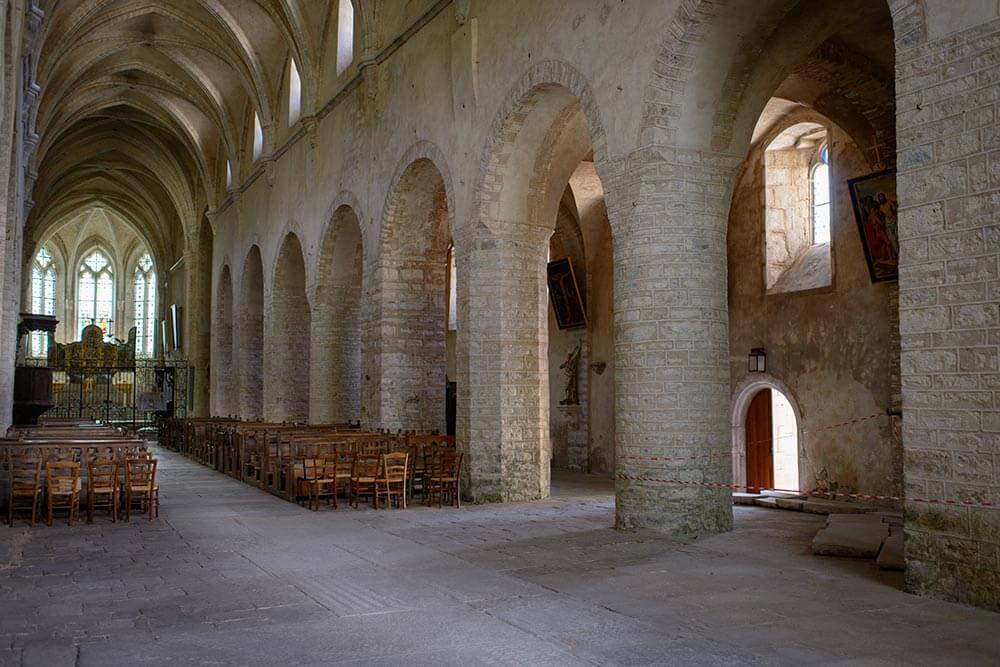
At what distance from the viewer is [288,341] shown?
22.8 metres

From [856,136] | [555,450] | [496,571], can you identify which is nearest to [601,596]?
[496,571]

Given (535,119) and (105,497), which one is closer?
(105,497)

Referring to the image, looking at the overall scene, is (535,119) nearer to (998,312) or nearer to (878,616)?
(998,312)

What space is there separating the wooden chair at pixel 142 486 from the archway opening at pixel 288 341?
37.8 feet

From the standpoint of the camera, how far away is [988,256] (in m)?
5.72

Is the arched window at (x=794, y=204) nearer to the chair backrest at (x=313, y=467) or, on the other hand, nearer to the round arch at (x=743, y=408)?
the round arch at (x=743, y=408)

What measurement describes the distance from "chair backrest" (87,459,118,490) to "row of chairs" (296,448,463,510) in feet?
7.23

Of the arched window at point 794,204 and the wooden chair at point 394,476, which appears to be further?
the arched window at point 794,204

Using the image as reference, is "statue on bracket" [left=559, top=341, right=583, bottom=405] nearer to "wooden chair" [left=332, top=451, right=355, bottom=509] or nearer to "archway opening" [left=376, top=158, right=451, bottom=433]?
"archway opening" [left=376, top=158, right=451, bottom=433]

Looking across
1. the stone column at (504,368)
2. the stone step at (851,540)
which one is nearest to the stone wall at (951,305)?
the stone step at (851,540)

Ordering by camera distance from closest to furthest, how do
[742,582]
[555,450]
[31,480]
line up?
[742,582]
[31,480]
[555,450]

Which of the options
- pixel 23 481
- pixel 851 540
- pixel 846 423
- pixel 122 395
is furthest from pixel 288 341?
pixel 122 395

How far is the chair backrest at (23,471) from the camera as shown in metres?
9.63

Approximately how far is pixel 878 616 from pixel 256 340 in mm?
23425
